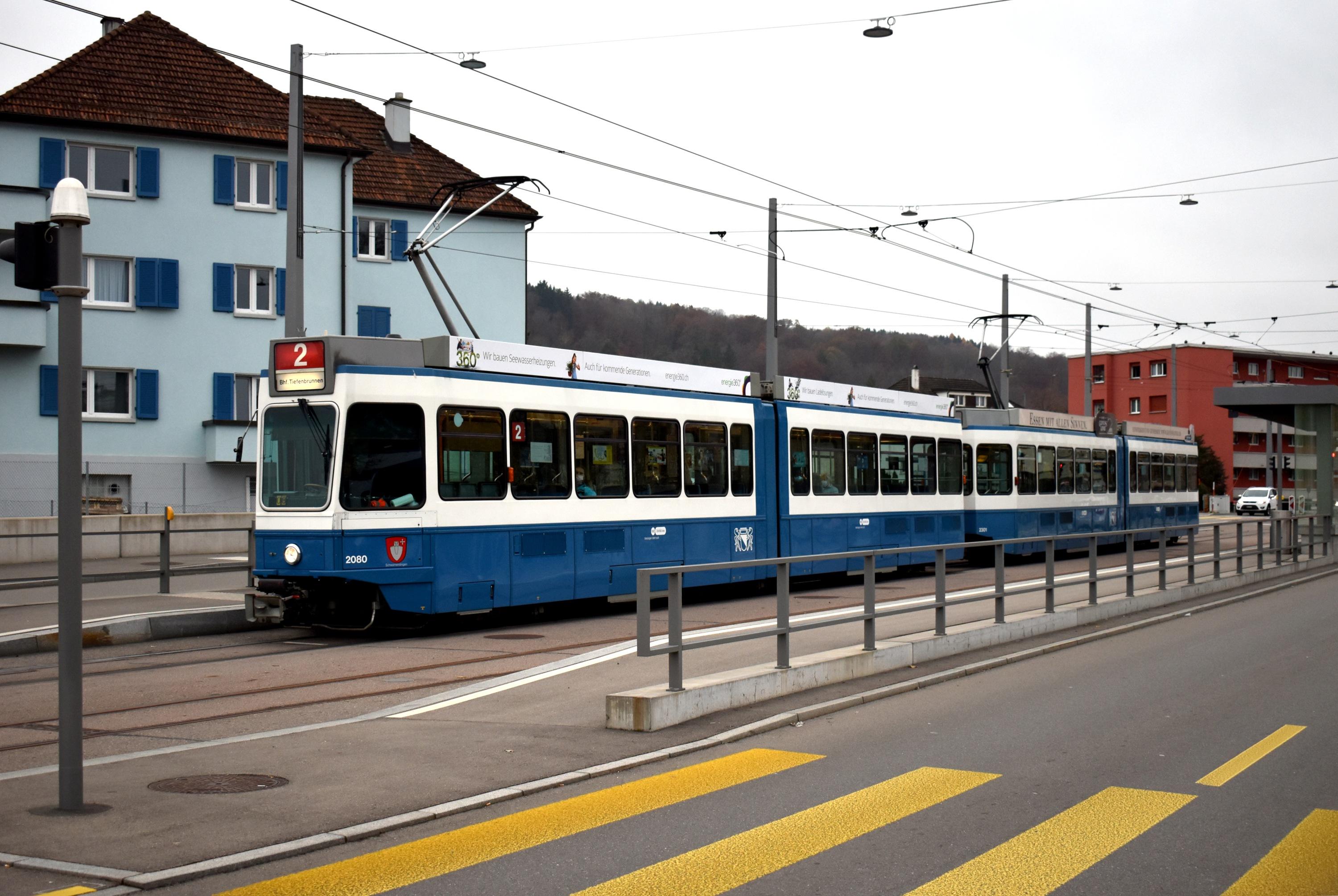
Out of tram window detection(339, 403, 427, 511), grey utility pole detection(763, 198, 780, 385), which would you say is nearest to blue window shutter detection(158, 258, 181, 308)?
grey utility pole detection(763, 198, 780, 385)

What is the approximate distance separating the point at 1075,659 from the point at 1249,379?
94755 mm

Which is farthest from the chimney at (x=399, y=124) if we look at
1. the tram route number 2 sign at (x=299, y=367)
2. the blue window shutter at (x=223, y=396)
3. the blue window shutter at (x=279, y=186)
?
the tram route number 2 sign at (x=299, y=367)

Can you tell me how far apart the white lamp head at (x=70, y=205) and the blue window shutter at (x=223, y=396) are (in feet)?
105

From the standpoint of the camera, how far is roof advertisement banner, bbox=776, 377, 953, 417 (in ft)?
70.9

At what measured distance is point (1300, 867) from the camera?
18.5ft

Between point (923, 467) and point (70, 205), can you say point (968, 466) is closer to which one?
point (923, 467)

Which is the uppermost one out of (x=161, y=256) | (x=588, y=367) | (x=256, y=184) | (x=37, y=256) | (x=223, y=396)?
(x=256, y=184)

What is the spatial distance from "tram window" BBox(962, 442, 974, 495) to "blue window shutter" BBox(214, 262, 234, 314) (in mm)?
21171

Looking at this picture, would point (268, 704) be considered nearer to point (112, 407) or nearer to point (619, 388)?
point (619, 388)

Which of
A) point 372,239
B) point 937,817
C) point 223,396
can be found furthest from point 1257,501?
point 937,817

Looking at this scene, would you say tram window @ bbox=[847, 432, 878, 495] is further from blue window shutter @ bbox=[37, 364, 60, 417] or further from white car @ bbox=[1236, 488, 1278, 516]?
white car @ bbox=[1236, 488, 1278, 516]

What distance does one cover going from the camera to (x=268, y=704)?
413 inches

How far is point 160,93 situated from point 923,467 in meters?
24.8

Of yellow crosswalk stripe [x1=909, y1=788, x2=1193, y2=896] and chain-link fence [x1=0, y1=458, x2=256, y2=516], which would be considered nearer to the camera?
yellow crosswalk stripe [x1=909, y1=788, x2=1193, y2=896]
